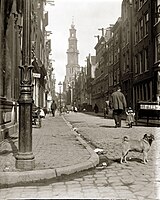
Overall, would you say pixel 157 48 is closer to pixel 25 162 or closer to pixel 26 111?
pixel 26 111

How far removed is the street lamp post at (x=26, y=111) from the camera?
5.72m

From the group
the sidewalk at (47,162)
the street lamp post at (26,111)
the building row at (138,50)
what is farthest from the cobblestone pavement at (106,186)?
the building row at (138,50)

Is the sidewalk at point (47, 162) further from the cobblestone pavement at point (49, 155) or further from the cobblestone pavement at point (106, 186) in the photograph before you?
the cobblestone pavement at point (106, 186)

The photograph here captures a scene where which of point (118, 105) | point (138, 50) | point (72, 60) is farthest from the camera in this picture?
point (72, 60)

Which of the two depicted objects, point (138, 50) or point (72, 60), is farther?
point (72, 60)

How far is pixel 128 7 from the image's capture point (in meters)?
33.0

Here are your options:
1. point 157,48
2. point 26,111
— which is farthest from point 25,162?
point 157,48

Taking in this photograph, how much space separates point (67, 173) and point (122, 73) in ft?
106

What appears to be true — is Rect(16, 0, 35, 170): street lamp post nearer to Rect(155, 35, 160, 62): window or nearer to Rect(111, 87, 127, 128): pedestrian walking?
Rect(111, 87, 127, 128): pedestrian walking

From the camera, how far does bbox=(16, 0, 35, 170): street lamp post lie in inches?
225

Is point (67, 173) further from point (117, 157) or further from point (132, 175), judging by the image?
point (117, 157)

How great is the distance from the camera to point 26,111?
5852 millimetres

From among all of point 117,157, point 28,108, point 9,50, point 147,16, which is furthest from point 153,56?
point 28,108

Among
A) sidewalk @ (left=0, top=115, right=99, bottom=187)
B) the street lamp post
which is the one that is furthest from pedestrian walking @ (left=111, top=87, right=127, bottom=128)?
the street lamp post
